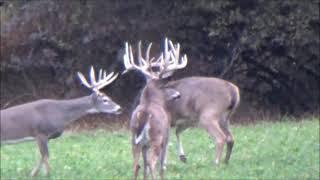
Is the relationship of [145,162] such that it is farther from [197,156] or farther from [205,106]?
[197,156]

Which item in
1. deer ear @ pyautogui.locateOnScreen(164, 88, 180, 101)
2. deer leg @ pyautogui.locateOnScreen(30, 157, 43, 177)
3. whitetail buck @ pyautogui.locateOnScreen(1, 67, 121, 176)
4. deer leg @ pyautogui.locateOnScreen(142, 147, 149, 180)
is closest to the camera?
deer leg @ pyautogui.locateOnScreen(142, 147, 149, 180)

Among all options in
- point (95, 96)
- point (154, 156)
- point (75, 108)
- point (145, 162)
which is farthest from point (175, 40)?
point (154, 156)

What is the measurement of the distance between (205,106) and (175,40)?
954 centimetres

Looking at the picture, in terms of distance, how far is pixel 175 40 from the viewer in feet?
77.9

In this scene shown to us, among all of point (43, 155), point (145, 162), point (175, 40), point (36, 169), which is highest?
point (145, 162)

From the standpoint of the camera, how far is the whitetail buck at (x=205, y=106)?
14141 mm

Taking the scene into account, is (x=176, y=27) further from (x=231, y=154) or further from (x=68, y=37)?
(x=231, y=154)

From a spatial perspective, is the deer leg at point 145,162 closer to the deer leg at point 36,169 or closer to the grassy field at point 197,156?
the grassy field at point 197,156

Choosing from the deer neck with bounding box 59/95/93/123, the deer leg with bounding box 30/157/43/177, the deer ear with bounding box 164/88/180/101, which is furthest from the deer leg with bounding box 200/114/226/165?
the deer leg with bounding box 30/157/43/177

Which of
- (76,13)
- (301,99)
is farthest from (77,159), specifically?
(301,99)

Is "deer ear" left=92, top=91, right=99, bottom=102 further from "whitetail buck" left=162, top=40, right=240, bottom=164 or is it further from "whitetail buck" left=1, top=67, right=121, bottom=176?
"whitetail buck" left=162, top=40, right=240, bottom=164

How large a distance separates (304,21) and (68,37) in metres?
5.51

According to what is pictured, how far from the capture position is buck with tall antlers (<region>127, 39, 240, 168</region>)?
46.3 feet

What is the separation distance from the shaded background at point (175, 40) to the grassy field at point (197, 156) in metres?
4.66
